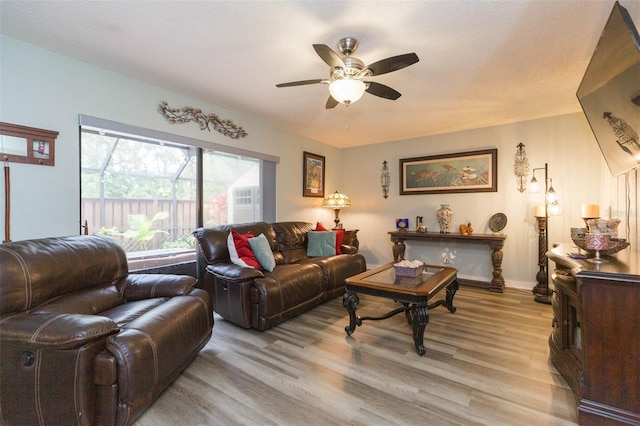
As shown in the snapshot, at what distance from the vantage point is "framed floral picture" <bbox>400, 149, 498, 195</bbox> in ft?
14.4

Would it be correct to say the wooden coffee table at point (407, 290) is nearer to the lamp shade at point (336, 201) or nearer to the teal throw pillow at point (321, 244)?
the teal throw pillow at point (321, 244)

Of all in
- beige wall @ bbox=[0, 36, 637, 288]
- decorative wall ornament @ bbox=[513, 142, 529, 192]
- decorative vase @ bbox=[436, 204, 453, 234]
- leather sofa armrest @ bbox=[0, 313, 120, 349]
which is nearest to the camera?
leather sofa armrest @ bbox=[0, 313, 120, 349]

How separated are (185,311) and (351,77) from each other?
209 centimetres

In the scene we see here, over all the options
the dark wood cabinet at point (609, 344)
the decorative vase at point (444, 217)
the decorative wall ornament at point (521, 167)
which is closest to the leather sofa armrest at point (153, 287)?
the dark wood cabinet at point (609, 344)

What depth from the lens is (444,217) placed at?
15.0 feet

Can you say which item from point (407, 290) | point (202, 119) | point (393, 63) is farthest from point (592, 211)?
point (202, 119)

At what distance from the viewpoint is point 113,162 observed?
9.96ft

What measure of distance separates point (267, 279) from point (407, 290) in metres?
1.32

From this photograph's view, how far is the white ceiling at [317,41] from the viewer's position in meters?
1.86

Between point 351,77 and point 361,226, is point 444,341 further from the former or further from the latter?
point 361,226

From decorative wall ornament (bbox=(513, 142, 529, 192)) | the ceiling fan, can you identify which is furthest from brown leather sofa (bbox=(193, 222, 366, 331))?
decorative wall ornament (bbox=(513, 142, 529, 192))

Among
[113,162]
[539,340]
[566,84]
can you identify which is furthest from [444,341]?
[113,162]

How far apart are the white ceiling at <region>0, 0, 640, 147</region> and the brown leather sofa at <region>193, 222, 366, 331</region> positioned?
1.68 metres

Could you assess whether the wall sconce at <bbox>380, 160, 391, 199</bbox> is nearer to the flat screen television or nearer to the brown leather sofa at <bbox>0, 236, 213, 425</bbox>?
the flat screen television
